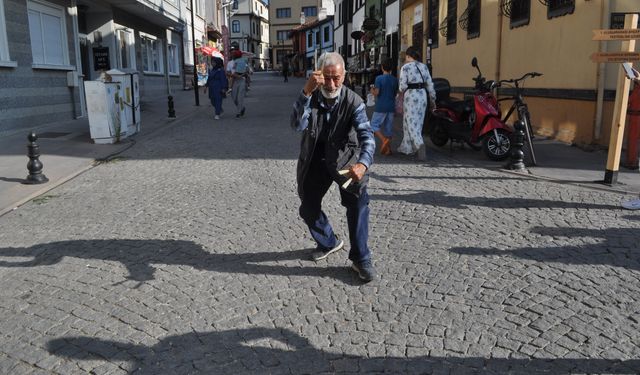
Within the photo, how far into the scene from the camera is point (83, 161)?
945 cm

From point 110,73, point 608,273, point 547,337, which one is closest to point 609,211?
point 608,273

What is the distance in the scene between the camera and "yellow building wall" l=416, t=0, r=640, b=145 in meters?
9.48

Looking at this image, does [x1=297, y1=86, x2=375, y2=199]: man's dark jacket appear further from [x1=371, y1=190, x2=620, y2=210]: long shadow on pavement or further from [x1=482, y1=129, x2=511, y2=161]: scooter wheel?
[x1=482, y1=129, x2=511, y2=161]: scooter wheel

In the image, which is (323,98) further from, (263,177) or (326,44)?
(326,44)

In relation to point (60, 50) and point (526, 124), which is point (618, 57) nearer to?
point (526, 124)

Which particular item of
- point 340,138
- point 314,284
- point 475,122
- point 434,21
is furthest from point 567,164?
point 434,21

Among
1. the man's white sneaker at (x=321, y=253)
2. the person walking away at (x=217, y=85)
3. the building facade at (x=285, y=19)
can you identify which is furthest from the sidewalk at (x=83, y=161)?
the building facade at (x=285, y=19)

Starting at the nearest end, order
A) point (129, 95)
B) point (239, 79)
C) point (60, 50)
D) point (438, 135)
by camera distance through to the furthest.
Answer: point (438, 135)
point (129, 95)
point (60, 50)
point (239, 79)

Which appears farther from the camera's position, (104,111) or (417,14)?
(417,14)

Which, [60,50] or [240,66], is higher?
[60,50]

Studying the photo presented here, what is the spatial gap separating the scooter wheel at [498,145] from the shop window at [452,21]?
9065 millimetres

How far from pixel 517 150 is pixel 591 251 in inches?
139

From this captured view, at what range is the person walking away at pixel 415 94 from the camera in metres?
9.01

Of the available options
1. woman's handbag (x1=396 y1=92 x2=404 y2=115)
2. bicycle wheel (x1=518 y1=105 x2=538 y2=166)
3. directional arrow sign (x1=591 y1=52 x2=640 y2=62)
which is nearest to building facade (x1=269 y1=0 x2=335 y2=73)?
woman's handbag (x1=396 y1=92 x2=404 y2=115)
